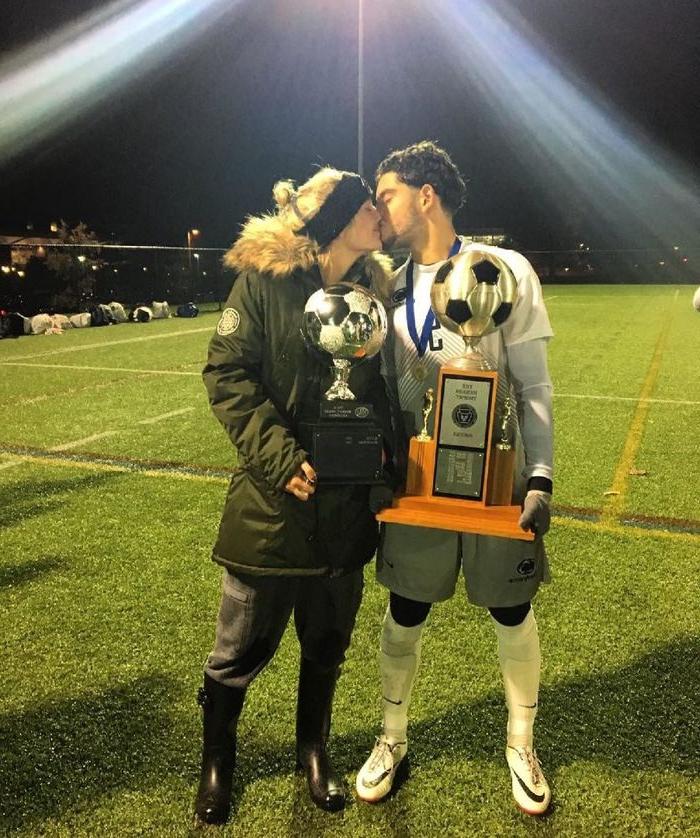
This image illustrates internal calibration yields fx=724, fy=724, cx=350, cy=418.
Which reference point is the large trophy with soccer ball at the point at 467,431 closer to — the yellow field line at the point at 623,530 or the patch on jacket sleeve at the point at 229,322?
the patch on jacket sleeve at the point at 229,322

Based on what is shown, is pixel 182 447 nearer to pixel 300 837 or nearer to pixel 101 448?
pixel 101 448

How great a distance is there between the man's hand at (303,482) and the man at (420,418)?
1.34 feet

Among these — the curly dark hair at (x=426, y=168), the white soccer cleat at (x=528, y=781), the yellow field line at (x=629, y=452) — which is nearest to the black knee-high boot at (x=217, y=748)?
the white soccer cleat at (x=528, y=781)

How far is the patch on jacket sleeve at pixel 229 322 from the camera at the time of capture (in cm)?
185

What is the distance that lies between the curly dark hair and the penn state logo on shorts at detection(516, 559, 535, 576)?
1.04 m

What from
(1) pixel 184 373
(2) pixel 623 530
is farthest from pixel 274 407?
(1) pixel 184 373

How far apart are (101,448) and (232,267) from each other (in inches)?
181

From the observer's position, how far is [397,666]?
2178 mm

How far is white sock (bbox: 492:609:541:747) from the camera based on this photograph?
6.93 feet

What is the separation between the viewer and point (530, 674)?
213 centimetres

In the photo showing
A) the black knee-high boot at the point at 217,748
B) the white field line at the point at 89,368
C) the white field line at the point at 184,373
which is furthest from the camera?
the white field line at the point at 89,368

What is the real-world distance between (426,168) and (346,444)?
0.83 metres

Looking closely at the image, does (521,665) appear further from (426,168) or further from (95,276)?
(95,276)

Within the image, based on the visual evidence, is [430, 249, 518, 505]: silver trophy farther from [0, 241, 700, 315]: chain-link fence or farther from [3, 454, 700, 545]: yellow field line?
[0, 241, 700, 315]: chain-link fence
